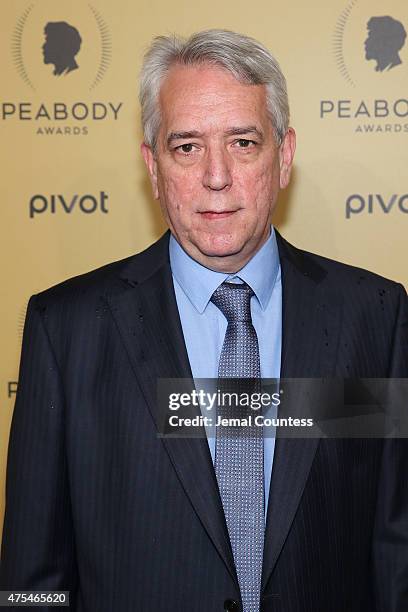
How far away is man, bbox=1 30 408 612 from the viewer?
1.41 m

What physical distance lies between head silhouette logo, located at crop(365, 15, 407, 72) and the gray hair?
69 cm

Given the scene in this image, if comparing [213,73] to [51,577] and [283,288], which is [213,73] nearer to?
[283,288]

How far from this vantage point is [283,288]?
5.14 ft

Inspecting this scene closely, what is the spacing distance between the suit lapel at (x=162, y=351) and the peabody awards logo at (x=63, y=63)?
0.72m

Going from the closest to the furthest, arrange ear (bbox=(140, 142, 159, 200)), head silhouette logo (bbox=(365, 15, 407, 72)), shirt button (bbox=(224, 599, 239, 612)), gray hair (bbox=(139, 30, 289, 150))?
shirt button (bbox=(224, 599, 239, 612)) < gray hair (bbox=(139, 30, 289, 150)) < ear (bbox=(140, 142, 159, 200)) < head silhouette logo (bbox=(365, 15, 407, 72))

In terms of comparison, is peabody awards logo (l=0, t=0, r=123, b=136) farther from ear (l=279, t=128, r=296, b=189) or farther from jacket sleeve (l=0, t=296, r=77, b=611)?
jacket sleeve (l=0, t=296, r=77, b=611)

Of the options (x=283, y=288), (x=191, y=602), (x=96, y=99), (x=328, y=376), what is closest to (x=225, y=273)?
(x=283, y=288)

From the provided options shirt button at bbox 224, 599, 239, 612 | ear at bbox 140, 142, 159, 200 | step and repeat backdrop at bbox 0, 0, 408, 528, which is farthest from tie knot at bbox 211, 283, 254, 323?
step and repeat backdrop at bbox 0, 0, 408, 528

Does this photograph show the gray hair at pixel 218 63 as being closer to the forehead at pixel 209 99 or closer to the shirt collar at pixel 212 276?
the forehead at pixel 209 99

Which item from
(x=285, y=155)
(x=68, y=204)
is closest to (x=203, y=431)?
(x=285, y=155)

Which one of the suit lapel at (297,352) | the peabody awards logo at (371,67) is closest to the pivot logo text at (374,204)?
the peabody awards logo at (371,67)

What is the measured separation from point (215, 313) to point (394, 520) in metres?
0.51

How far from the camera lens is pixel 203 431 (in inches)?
56.0

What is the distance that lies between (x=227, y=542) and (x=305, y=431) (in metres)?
0.23
